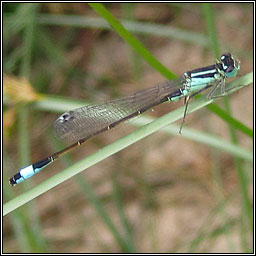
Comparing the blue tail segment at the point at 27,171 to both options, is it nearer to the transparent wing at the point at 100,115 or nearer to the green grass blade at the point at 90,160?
the transparent wing at the point at 100,115

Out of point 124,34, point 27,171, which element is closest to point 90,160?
point 124,34

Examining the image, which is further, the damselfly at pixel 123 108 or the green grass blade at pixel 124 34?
the damselfly at pixel 123 108

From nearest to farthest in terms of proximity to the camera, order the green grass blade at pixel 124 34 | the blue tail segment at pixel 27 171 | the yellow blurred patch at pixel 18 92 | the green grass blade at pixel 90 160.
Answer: the green grass blade at pixel 90 160
the green grass blade at pixel 124 34
the blue tail segment at pixel 27 171
the yellow blurred patch at pixel 18 92

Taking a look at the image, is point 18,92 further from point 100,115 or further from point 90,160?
point 90,160

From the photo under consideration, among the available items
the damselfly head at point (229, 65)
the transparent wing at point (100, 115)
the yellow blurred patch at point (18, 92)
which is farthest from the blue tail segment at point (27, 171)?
the damselfly head at point (229, 65)

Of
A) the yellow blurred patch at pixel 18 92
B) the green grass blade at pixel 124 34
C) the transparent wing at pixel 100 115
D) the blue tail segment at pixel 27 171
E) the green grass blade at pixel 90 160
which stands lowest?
the green grass blade at pixel 90 160

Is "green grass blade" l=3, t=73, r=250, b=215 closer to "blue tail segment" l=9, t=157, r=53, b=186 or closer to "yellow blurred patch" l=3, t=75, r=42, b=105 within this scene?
"blue tail segment" l=9, t=157, r=53, b=186

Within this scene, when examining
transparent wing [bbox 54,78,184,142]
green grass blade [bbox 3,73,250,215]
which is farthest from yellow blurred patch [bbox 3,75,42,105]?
green grass blade [bbox 3,73,250,215]

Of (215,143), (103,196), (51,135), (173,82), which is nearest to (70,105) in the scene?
(173,82)
